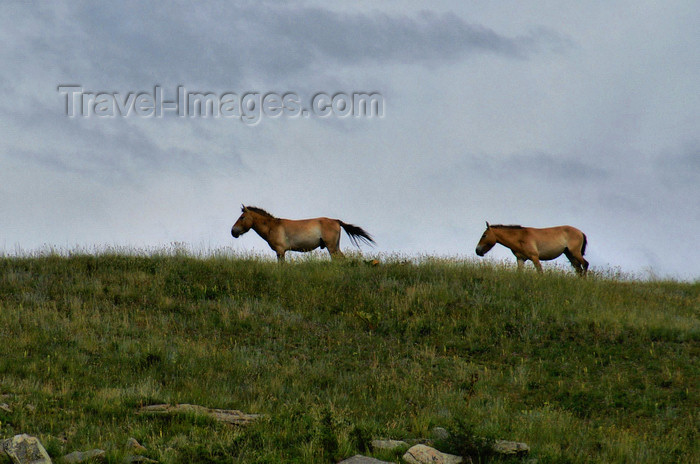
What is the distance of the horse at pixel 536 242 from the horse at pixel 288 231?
16.6 ft

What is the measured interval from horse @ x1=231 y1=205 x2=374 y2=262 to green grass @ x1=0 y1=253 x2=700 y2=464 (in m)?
2.71

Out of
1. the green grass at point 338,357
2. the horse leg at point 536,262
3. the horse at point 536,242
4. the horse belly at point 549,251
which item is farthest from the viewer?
the horse belly at point 549,251

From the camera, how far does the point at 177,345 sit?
536 inches

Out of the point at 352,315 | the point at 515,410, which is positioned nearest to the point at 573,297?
the point at 352,315

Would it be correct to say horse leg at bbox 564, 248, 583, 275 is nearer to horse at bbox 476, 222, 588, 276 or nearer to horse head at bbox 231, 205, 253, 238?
horse at bbox 476, 222, 588, 276

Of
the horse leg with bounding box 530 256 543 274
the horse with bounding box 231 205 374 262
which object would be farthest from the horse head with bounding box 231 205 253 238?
the horse leg with bounding box 530 256 543 274

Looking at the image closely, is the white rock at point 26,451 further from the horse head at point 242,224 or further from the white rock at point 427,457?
the horse head at point 242,224

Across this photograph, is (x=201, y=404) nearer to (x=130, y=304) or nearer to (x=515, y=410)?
(x=515, y=410)

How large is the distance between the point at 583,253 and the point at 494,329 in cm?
Result: 1049

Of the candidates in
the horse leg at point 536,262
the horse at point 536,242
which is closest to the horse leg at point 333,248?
the horse at point 536,242

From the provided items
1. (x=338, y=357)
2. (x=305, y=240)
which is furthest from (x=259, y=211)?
(x=338, y=357)

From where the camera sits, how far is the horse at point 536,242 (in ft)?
76.4

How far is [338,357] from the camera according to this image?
13.7 meters

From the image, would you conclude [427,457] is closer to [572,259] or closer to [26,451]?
[26,451]
